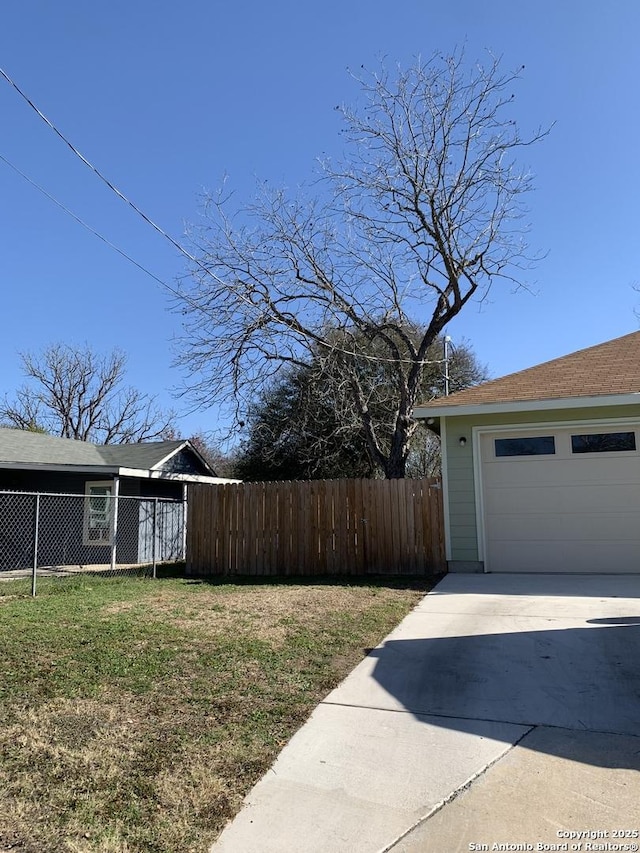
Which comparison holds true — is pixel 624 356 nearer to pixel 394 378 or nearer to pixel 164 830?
pixel 394 378

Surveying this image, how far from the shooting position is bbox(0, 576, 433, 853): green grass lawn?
8.70 ft

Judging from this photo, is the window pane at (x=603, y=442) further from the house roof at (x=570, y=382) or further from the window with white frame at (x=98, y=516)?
the window with white frame at (x=98, y=516)

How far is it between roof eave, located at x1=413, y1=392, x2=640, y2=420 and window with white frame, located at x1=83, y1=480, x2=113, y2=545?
915cm

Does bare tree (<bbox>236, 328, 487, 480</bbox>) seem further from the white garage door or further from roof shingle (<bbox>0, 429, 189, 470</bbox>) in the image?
the white garage door

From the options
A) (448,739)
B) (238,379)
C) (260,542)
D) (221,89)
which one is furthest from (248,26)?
(448,739)

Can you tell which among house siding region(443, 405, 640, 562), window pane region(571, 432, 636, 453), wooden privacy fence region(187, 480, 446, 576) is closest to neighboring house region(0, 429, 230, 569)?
wooden privacy fence region(187, 480, 446, 576)

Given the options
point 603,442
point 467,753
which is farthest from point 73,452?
point 467,753

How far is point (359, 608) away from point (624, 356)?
709 cm

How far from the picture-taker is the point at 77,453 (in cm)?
1684

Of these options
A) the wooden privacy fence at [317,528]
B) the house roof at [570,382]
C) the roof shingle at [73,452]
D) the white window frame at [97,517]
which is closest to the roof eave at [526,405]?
the house roof at [570,382]

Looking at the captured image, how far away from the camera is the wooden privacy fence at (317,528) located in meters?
9.98

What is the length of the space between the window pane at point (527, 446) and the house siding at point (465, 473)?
A: 26 centimetres

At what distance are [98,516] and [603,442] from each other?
12.1 m

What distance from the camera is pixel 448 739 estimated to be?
3.46 meters
